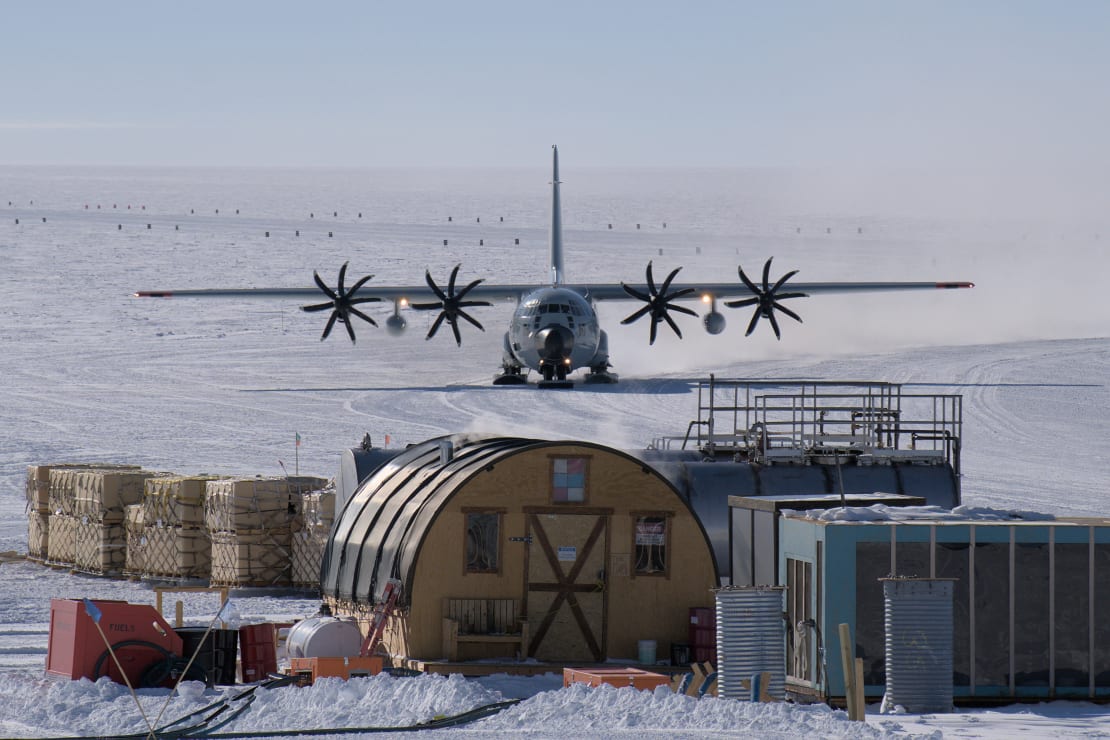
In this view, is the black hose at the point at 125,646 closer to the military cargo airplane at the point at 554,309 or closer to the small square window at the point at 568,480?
the small square window at the point at 568,480

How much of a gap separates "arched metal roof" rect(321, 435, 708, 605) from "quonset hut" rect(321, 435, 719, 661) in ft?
0.13

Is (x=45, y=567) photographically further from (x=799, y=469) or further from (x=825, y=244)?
(x=825, y=244)

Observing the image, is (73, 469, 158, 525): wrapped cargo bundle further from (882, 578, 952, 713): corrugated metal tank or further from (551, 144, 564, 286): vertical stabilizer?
(551, 144, 564, 286): vertical stabilizer

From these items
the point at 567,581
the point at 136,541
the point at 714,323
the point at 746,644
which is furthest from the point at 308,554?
the point at 714,323

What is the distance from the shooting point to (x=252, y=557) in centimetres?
2691

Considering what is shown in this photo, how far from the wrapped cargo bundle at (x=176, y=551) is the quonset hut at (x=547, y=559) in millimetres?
8261

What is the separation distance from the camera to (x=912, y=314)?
8788 centimetres

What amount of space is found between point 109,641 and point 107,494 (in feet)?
39.6

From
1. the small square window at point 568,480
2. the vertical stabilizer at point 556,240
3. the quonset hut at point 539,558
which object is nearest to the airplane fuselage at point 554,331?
the vertical stabilizer at point 556,240

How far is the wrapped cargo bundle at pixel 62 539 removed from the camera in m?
29.2

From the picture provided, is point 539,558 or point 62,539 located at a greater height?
point 539,558

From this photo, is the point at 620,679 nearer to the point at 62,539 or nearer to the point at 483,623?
the point at 483,623

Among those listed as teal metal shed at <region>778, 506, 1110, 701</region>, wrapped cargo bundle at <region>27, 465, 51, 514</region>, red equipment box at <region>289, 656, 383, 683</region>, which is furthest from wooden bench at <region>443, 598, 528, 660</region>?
wrapped cargo bundle at <region>27, 465, 51, 514</region>

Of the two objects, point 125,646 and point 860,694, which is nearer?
point 860,694
